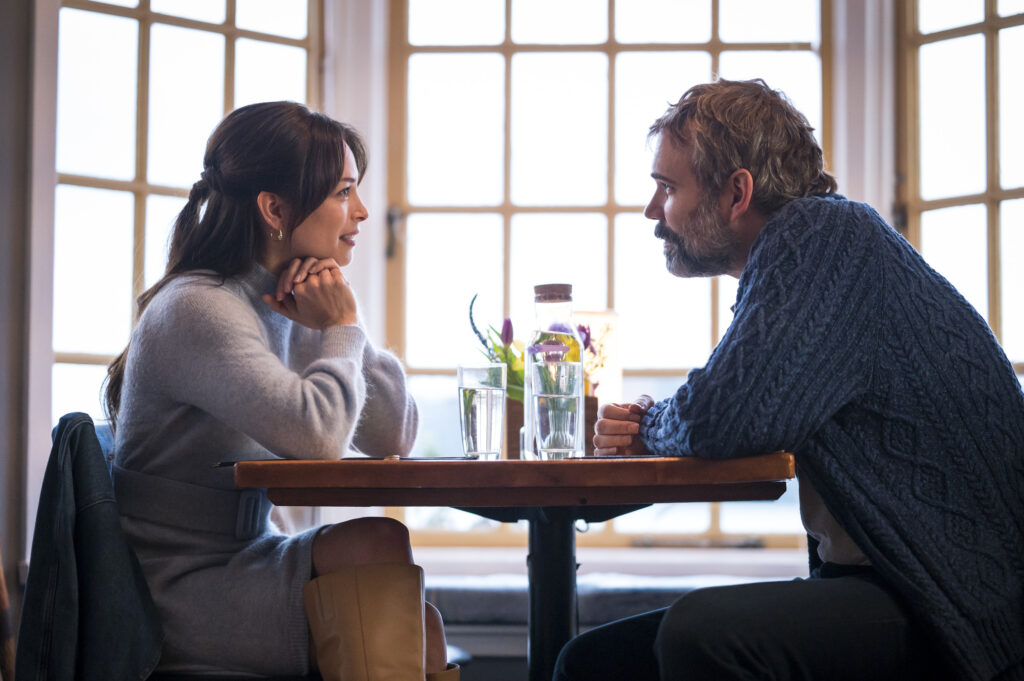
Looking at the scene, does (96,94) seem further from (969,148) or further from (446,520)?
(969,148)

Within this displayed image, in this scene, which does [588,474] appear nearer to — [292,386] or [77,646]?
[292,386]

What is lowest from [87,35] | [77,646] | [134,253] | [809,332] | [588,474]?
[77,646]

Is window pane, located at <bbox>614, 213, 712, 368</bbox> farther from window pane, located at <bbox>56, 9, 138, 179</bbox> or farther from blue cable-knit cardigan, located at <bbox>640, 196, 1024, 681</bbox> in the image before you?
blue cable-knit cardigan, located at <bbox>640, 196, 1024, 681</bbox>

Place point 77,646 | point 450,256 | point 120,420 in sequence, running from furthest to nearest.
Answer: point 450,256, point 120,420, point 77,646

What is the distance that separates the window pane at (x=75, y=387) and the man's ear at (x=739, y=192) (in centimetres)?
155

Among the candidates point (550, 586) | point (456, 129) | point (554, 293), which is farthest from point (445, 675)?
point (456, 129)

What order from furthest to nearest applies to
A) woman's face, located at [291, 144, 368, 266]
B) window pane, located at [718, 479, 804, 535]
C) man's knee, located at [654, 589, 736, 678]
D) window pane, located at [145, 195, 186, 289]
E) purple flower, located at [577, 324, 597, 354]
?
window pane, located at [718, 479, 804, 535] < window pane, located at [145, 195, 186, 289] < purple flower, located at [577, 324, 597, 354] < woman's face, located at [291, 144, 368, 266] < man's knee, located at [654, 589, 736, 678]

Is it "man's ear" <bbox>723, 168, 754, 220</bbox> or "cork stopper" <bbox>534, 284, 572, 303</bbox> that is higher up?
"man's ear" <bbox>723, 168, 754, 220</bbox>

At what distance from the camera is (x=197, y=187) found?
5.82ft

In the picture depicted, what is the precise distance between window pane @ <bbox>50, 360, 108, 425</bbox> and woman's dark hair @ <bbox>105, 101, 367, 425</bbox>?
34.2 inches

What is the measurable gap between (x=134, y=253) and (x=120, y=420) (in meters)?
1.14

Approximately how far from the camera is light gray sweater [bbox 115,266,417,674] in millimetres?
1396

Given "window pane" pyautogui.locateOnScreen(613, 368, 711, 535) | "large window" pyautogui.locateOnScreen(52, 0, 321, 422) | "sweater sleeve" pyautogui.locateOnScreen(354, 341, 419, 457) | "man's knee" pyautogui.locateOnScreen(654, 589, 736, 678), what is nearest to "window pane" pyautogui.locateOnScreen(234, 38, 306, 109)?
"large window" pyautogui.locateOnScreen(52, 0, 321, 422)

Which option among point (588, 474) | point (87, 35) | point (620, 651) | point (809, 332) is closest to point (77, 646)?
point (588, 474)
